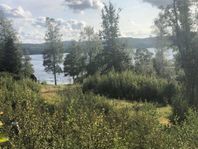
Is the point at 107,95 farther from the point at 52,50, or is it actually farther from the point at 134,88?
the point at 52,50

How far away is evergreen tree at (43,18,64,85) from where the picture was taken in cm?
7756

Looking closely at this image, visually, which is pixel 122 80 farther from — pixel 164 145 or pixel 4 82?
pixel 164 145

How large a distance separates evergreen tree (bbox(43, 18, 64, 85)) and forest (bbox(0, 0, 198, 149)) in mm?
170

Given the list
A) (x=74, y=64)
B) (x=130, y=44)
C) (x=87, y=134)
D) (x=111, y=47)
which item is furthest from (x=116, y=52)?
(x=87, y=134)

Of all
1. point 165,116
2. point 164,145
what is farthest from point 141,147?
point 165,116

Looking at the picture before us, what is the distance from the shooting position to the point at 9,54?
2223 inches

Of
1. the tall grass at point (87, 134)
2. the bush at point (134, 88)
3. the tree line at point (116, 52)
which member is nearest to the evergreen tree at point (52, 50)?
the tree line at point (116, 52)

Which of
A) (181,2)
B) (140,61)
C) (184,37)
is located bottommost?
(140,61)

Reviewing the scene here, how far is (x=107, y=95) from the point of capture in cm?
3250

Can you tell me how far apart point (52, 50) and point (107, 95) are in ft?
152

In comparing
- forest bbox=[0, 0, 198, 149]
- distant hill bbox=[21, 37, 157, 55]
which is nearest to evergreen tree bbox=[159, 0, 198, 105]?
forest bbox=[0, 0, 198, 149]

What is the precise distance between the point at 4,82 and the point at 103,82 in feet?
35.1

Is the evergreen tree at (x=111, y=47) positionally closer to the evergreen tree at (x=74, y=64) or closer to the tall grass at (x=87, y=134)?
the evergreen tree at (x=74, y=64)

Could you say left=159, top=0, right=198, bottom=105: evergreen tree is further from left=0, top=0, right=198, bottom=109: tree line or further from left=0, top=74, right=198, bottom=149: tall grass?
left=0, top=74, right=198, bottom=149: tall grass
